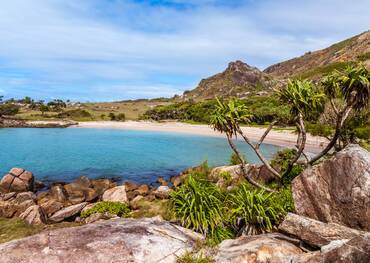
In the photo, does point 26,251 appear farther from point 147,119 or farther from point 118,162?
point 147,119

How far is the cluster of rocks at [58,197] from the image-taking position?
2358 centimetres

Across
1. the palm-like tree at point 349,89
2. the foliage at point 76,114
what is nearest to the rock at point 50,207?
the palm-like tree at point 349,89

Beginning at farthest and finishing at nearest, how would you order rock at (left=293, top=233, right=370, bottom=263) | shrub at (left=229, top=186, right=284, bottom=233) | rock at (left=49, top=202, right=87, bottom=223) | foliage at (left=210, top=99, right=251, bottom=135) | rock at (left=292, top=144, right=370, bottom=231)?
rock at (left=49, top=202, right=87, bottom=223), foliage at (left=210, top=99, right=251, bottom=135), shrub at (left=229, top=186, right=284, bottom=233), rock at (left=292, top=144, right=370, bottom=231), rock at (left=293, top=233, right=370, bottom=263)

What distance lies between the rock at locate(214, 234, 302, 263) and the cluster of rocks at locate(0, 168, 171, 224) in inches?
548

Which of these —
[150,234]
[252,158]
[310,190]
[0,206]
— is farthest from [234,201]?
[252,158]

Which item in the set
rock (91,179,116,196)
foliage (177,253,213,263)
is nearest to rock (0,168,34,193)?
rock (91,179,116,196)

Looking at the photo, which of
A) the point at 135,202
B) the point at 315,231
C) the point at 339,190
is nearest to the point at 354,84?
the point at 339,190

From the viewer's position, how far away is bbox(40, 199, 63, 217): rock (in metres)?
24.7

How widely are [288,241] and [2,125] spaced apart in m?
134

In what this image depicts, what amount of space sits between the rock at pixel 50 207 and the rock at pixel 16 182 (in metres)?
7.35

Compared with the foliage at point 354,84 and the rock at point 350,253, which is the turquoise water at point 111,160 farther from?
the rock at point 350,253

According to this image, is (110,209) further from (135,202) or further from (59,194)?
(59,194)

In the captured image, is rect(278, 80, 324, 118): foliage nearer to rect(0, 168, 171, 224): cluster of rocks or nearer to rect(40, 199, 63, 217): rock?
rect(0, 168, 171, 224): cluster of rocks

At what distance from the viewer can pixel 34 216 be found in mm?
22578
